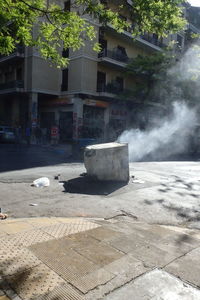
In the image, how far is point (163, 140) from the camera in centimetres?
2017

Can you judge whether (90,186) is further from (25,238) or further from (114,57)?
(114,57)

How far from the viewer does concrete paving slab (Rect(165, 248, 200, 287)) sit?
9.53ft

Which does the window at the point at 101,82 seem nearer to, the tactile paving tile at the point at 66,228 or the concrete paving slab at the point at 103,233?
the tactile paving tile at the point at 66,228

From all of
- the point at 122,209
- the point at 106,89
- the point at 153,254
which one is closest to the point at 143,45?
the point at 106,89

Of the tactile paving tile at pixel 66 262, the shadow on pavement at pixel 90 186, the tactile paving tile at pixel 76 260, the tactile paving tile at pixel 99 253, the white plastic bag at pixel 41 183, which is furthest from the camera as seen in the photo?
the white plastic bag at pixel 41 183

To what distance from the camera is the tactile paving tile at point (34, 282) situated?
2.53 metres

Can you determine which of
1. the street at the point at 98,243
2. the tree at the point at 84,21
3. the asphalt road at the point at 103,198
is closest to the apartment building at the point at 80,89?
the asphalt road at the point at 103,198

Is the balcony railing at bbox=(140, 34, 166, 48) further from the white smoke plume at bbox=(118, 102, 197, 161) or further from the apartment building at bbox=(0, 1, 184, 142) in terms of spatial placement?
the white smoke plume at bbox=(118, 102, 197, 161)

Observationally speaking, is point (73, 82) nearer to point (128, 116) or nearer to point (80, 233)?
point (128, 116)

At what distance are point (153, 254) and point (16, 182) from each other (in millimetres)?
5256

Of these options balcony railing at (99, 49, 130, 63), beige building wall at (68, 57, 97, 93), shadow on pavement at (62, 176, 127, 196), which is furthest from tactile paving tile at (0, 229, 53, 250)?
balcony railing at (99, 49, 130, 63)

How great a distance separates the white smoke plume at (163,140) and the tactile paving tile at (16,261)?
38.9 ft

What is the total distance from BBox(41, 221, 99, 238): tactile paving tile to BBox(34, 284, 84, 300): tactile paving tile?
1.27 meters

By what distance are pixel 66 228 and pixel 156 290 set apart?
75.2 inches
